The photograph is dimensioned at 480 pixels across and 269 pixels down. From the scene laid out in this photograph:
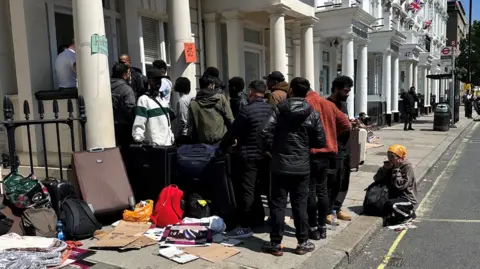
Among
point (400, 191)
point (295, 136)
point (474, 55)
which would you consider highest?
point (474, 55)

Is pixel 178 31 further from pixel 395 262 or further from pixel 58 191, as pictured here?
pixel 395 262

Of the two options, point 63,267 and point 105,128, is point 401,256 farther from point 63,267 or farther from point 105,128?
point 105,128

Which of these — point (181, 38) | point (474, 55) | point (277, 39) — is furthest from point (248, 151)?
point (474, 55)

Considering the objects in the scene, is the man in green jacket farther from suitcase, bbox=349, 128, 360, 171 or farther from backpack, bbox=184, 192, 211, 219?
suitcase, bbox=349, 128, 360, 171

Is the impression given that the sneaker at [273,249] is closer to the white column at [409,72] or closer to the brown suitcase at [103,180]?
the brown suitcase at [103,180]

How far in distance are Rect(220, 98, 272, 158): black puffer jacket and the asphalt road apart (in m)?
1.58

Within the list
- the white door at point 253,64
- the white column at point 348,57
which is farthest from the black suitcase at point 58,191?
the white column at point 348,57

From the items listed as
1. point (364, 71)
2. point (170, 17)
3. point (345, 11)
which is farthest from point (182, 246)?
point (364, 71)

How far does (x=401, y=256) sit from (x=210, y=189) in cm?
227

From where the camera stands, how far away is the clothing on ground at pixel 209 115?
5191mm

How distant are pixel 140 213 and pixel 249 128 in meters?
1.69

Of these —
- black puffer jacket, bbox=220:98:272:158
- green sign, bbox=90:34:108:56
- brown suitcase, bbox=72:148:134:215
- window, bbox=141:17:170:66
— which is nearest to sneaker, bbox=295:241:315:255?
black puffer jacket, bbox=220:98:272:158

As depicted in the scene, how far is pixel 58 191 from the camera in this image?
4551mm

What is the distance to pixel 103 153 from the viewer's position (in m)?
5.02
